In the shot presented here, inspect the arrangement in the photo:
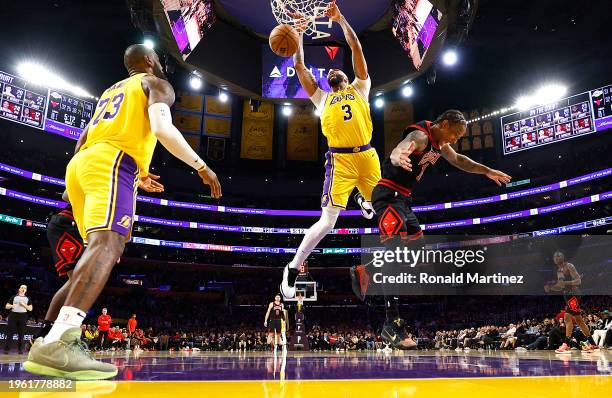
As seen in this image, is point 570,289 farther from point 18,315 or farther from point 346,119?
point 18,315

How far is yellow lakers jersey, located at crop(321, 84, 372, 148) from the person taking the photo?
17.5 ft

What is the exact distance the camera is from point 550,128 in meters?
A: 30.0

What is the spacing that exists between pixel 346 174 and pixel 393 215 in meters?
0.84

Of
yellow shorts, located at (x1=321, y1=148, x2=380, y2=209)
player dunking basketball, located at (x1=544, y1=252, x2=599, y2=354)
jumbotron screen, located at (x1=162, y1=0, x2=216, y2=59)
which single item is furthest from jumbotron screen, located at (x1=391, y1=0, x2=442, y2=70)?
yellow shorts, located at (x1=321, y1=148, x2=380, y2=209)

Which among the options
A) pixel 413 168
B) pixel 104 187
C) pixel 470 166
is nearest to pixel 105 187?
pixel 104 187

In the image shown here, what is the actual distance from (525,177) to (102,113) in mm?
34068

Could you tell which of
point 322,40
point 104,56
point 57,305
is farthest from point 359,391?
point 104,56

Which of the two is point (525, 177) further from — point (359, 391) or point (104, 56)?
point (359, 391)

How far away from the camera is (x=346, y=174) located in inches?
213

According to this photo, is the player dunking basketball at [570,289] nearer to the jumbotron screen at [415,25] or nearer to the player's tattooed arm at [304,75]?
the player's tattooed arm at [304,75]

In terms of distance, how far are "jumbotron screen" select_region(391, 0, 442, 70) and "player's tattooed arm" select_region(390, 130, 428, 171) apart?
33.6 feet

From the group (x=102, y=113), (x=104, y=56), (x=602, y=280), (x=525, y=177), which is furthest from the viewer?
(x=525, y=177)

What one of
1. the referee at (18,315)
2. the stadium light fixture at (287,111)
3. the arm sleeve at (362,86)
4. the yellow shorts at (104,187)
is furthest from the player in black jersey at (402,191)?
the stadium light fixture at (287,111)

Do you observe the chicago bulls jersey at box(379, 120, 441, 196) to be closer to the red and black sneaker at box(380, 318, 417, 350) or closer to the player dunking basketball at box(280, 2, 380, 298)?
the player dunking basketball at box(280, 2, 380, 298)
